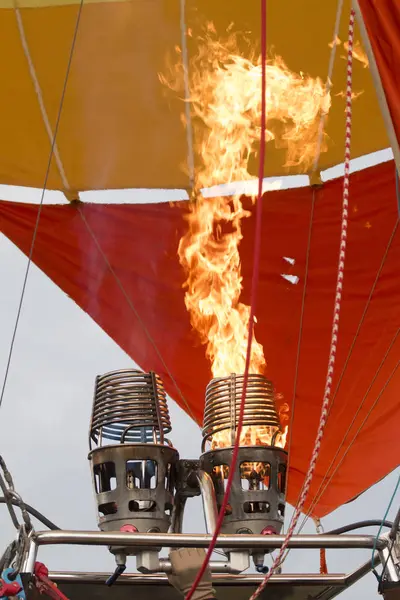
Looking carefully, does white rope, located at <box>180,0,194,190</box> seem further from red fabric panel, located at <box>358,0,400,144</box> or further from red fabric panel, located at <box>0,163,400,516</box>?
red fabric panel, located at <box>358,0,400,144</box>

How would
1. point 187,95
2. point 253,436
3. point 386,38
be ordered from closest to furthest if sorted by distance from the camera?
point 386,38
point 253,436
point 187,95

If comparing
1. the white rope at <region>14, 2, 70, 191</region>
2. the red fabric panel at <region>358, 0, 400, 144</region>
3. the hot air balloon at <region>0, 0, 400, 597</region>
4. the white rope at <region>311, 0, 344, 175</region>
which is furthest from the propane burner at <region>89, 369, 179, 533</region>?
the white rope at <region>311, 0, 344, 175</region>

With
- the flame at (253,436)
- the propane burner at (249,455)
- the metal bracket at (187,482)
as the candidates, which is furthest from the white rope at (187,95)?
the metal bracket at (187,482)

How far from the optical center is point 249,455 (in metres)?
3.58

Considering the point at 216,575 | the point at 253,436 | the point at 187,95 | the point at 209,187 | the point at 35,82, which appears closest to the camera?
the point at 216,575

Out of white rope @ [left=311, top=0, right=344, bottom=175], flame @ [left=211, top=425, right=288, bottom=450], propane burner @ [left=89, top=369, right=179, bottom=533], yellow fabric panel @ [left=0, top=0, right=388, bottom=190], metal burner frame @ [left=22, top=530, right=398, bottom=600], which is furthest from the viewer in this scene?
yellow fabric panel @ [left=0, top=0, right=388, bottom=190]

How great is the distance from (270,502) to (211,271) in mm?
3217

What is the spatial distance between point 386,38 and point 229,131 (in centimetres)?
355

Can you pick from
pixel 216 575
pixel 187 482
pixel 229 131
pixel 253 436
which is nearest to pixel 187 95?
pixel 229 131

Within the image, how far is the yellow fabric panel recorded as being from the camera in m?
6.76

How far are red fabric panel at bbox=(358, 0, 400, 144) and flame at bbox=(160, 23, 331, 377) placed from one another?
2821mm

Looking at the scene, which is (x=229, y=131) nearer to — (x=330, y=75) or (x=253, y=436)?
(x=330, y=75)

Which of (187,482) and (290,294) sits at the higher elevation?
(290,294)

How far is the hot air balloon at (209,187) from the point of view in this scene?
22.5 ft
